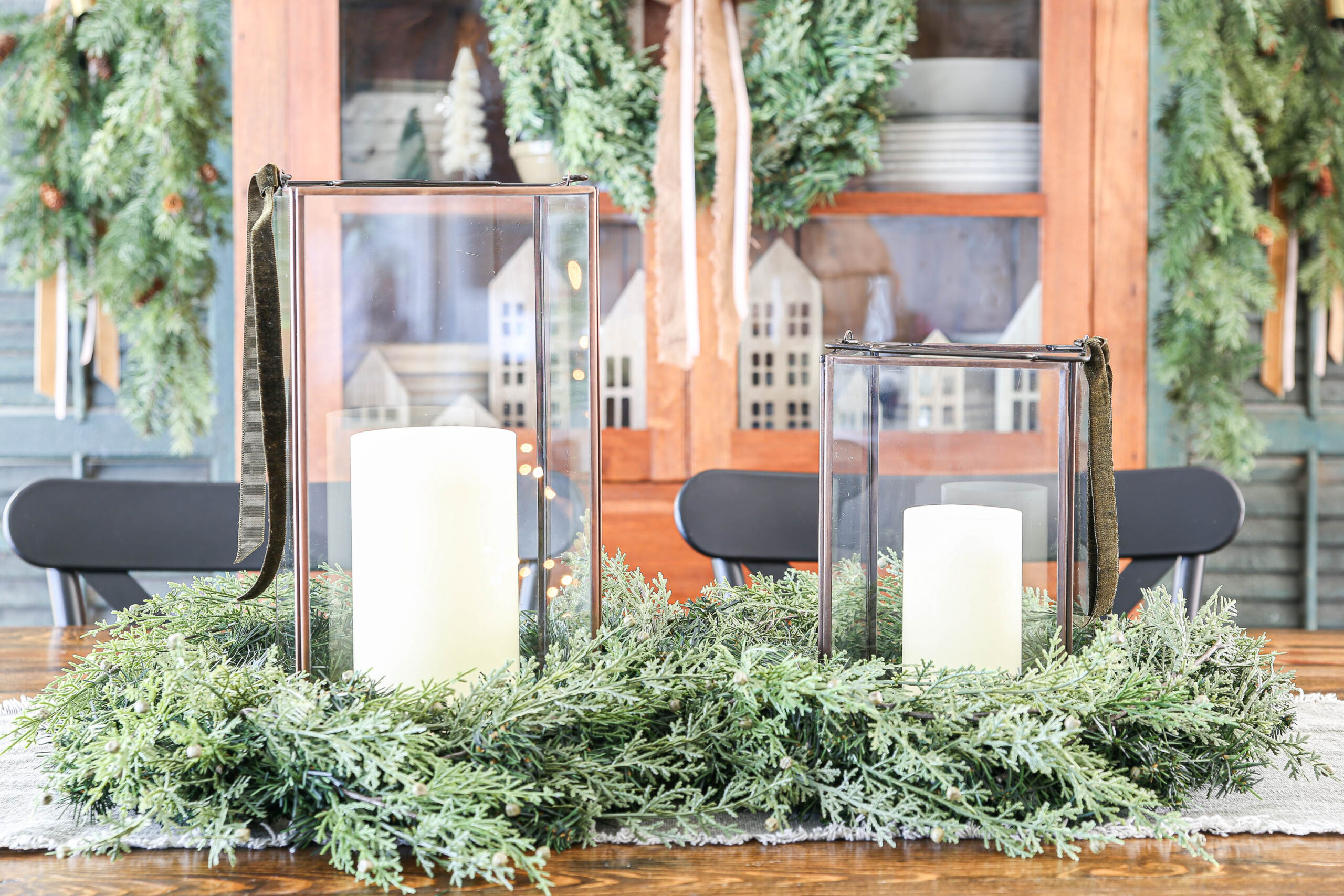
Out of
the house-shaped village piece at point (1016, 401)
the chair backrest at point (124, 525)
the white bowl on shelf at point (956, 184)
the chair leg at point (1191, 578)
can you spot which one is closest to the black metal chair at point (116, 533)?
the chair backrest at point (124, 525)

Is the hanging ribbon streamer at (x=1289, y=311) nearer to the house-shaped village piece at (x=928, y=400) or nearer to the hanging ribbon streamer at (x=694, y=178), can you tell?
the hanging ribbon streamer at (x=694, y=178)

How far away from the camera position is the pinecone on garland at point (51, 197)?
183cm

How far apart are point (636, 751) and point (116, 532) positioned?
1.04 m

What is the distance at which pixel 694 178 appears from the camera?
171cm

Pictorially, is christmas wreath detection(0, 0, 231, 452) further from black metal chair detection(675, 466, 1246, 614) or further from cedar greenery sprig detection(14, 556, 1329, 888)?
cedar greenery sprig detection(14, 556, 1329, 888)

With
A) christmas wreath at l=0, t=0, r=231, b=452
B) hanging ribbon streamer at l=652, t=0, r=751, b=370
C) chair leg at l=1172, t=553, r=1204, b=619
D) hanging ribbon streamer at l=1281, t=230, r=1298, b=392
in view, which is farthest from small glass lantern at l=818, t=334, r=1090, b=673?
hanging ribbon streamer at l=1281, t=230, r=1298, b=392

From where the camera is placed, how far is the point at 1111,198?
1855 mm

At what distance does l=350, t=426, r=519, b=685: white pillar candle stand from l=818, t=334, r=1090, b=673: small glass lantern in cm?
17

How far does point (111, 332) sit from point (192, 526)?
3.26 feet

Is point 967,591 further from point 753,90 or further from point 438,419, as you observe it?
point 753,90

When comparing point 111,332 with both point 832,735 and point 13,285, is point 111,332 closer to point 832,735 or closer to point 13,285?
point 13,285

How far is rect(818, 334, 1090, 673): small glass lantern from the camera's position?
0.47 meters

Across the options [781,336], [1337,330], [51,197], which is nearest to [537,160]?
[781,336]

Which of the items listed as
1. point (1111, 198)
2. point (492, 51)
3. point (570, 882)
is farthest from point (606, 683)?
point (1111, 198)
